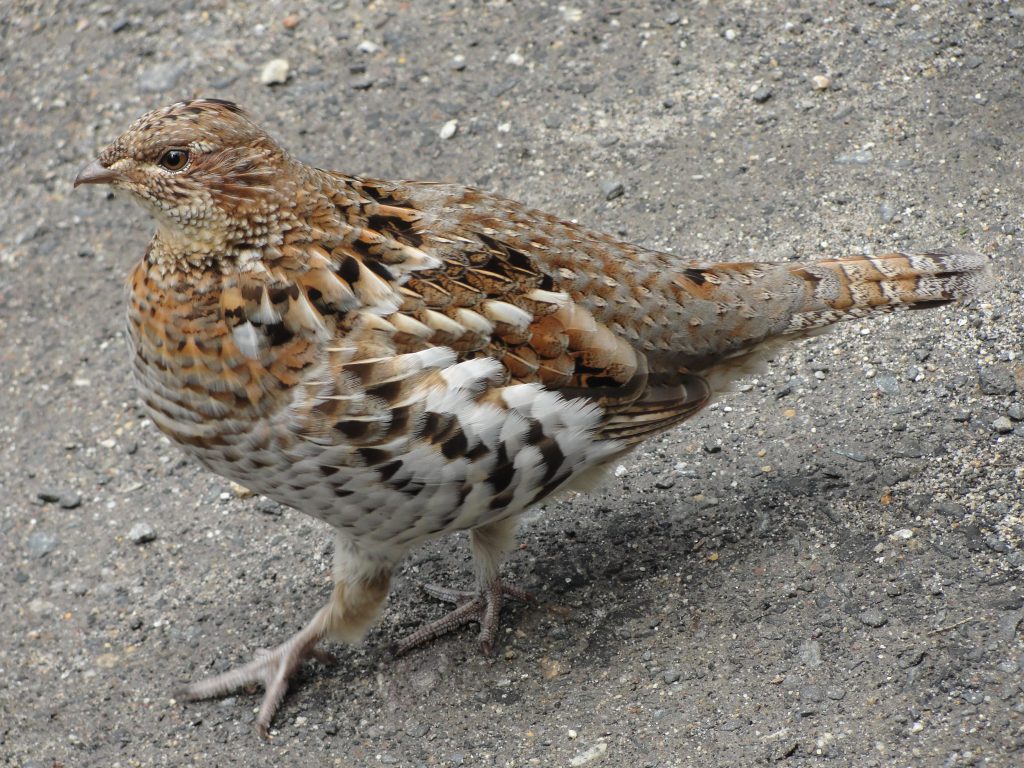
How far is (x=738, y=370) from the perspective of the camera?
14.8 ft

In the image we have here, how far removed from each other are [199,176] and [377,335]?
2.54 ft

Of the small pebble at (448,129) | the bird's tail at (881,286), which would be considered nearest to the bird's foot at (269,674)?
the bird's tail at (881,286)

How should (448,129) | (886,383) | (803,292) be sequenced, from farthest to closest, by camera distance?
(448,129) < (886,383) < (803,292)

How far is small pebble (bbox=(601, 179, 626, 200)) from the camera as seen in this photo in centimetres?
625

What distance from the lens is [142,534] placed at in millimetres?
5379

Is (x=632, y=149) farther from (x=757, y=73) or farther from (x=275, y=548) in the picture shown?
(x=275, y=548)

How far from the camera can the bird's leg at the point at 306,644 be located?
4469mm

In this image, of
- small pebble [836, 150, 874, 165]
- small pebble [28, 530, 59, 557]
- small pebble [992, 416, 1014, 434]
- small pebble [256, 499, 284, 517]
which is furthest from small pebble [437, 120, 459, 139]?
small pebble [992, 416, 1014, 434]

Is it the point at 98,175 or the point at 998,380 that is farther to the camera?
the point at 998,380

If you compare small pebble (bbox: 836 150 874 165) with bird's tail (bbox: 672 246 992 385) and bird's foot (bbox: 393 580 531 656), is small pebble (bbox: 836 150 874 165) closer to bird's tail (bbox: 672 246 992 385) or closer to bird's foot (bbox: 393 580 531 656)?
bird's tail (bbox: 672 246 992 385)

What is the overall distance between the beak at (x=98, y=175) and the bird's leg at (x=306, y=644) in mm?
1727

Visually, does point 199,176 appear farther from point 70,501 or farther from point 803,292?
point 70,501

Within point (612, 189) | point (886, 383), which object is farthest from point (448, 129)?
point (886, 383)

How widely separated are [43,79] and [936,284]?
613 centimetres
